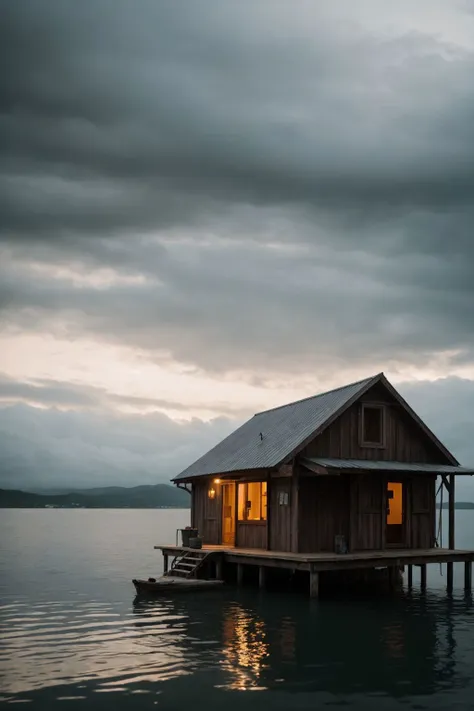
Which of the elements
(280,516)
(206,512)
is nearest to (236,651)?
(280,516)

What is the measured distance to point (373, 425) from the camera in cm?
3466

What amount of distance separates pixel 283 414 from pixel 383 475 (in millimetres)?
6853

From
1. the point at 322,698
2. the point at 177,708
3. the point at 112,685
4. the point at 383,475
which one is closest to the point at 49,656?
the point at 112,685

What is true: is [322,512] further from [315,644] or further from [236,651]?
[236,651]

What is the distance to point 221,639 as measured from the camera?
22.8 m

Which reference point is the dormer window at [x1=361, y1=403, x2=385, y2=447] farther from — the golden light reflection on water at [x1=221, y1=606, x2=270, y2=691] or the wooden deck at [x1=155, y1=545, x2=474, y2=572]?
the golden light reflection on water at [x1=221, y1=606, x2=270, y2=691]

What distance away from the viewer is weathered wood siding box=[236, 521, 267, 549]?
34.8 m

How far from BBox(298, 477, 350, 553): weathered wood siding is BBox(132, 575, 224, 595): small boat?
13.1ft

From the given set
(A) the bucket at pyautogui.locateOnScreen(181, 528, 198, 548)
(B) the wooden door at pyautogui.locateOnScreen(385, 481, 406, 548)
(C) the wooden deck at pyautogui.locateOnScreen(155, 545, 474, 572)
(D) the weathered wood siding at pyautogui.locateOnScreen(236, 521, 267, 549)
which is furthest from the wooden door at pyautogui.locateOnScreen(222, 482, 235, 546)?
(B) the wooden door at pyautogui.locateOnScreen(385, 481, 406, 548)

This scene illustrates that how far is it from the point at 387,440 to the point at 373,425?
2.71 feet

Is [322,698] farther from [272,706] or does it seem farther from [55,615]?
[55,615]

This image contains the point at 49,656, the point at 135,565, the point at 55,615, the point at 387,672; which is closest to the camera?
the point at 387,672

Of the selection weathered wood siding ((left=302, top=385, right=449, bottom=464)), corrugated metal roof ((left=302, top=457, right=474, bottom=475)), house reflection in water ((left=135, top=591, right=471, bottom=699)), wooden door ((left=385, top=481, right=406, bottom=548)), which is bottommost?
house reflection in water ((left=135, top=591, right=471, bottom=699))

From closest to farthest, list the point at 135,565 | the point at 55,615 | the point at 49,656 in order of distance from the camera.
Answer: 1. the point at 49,656
2. the point at 55,615
3. the point at 135,565
